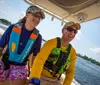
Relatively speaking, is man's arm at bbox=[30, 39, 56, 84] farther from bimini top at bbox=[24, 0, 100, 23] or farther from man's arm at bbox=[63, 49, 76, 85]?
bimini top at bbox=[24, 0, 100, 23]

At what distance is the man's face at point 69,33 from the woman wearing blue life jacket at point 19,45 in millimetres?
441

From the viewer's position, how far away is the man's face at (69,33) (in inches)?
111

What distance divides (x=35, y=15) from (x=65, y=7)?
228 centimetres

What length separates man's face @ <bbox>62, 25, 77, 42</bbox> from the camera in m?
2.82

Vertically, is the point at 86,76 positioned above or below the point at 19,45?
below

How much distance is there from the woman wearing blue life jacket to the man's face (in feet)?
1.45

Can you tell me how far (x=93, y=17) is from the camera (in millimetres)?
4773

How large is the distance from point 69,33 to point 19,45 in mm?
Answer: 835

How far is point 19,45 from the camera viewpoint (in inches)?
117

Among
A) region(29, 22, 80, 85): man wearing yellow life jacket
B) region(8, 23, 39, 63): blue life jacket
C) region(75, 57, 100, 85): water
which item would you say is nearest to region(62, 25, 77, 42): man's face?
region(29, 22, 80, 85): man wearing yellow life jacket

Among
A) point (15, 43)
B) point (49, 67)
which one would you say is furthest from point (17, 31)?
point (49, 67)

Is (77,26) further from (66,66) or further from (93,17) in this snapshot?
(93,17)

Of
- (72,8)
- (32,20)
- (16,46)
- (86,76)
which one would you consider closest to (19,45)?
(16,46)

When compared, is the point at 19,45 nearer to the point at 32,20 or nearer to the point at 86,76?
the point at 32,20
